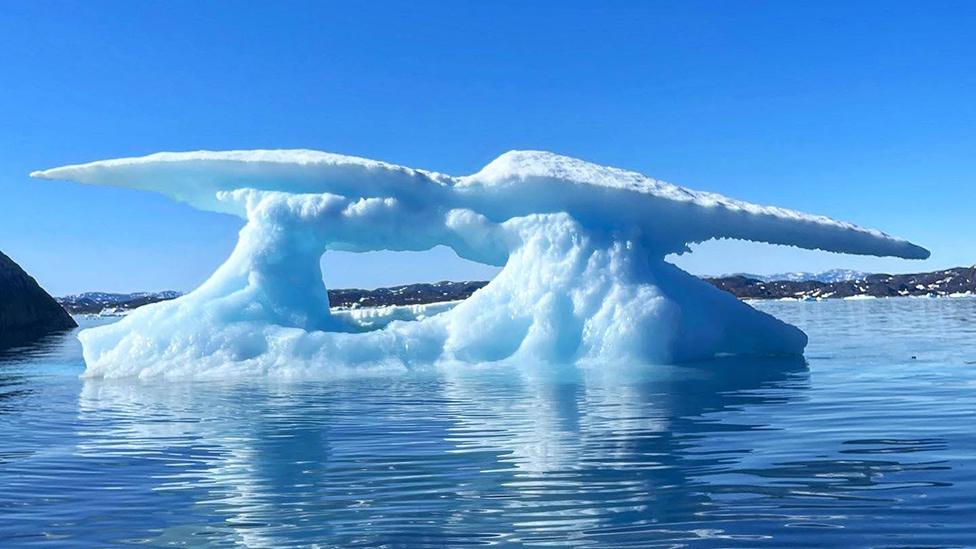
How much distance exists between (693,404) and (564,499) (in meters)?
5.36

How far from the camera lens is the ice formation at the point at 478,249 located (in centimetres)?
1631

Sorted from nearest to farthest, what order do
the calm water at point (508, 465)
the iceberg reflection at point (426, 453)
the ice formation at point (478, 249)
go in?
1. the calm water at point (508, 465)
2. the iceberg reflection at point (426, 453)
3. the ice formation at point (478, 249)

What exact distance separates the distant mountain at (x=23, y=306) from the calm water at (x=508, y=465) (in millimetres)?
39561

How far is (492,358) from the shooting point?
1686 centimetres

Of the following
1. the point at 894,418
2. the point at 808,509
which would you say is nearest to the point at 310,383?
the point at 894,418

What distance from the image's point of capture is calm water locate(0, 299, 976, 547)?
4.92 meters

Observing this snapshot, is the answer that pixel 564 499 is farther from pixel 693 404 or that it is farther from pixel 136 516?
pixel 693 404

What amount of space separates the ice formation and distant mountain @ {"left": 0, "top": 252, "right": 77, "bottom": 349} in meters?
32.8

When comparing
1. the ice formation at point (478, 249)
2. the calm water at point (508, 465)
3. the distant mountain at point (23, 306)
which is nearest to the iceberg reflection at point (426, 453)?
the calm water at point (508, 465)

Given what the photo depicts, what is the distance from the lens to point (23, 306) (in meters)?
49.9

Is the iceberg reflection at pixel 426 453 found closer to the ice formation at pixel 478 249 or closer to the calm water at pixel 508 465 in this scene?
the calm water at pixel 508 465

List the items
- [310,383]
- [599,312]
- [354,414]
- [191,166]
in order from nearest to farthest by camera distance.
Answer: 1. [354,414]
2. [310,383]
3. [599,312]
4. [191,166]

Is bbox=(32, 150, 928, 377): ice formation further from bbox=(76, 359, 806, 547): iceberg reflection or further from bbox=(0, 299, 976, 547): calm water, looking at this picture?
bbox=(0, 299, 976, 547): calm water

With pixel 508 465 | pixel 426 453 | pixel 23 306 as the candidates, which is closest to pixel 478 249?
pixel 426 453
